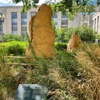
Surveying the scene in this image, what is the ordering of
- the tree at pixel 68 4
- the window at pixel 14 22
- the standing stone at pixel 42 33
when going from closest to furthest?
the standing stone at pixel 42 33, the tree at pixel 68 4, the window at pixel 14 22

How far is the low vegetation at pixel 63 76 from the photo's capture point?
1630 millimetres

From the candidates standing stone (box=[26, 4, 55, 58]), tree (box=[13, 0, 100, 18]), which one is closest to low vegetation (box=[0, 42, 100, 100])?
standing stone (box=[26, 4, 55, 58])

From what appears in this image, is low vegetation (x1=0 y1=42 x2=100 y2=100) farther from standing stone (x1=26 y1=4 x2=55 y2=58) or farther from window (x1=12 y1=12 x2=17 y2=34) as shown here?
window (x1=12 y1=12 x2=17 y2=34)

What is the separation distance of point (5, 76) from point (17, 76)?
0.17 meters

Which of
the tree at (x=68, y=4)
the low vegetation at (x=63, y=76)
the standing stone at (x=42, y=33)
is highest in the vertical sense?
the tree at (x=68, y=4)

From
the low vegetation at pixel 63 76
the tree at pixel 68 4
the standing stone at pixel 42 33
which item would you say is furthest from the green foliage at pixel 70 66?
the tree at pixel 68 4

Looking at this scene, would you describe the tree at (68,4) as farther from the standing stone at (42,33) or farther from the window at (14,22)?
the window at (14,22)

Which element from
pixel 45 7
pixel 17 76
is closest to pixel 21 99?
pixel 17 76

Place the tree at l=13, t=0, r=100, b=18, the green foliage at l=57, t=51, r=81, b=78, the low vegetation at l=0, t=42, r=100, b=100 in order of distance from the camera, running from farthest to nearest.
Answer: the tree at l=13, t=0, r=100, b=18, the green foliage at l=57, t=51, r=81, b=78, the low vegetation at l=0, t=42, r=100, b=100

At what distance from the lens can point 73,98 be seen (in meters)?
1.56

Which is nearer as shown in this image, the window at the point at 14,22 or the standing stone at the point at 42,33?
the standing stone at the point at 42,33

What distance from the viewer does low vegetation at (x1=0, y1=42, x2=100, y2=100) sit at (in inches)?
64.2

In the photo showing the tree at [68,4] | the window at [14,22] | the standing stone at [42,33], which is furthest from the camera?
the window at [14,22]

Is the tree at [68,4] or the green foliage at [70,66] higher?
the tree at [68,4]
